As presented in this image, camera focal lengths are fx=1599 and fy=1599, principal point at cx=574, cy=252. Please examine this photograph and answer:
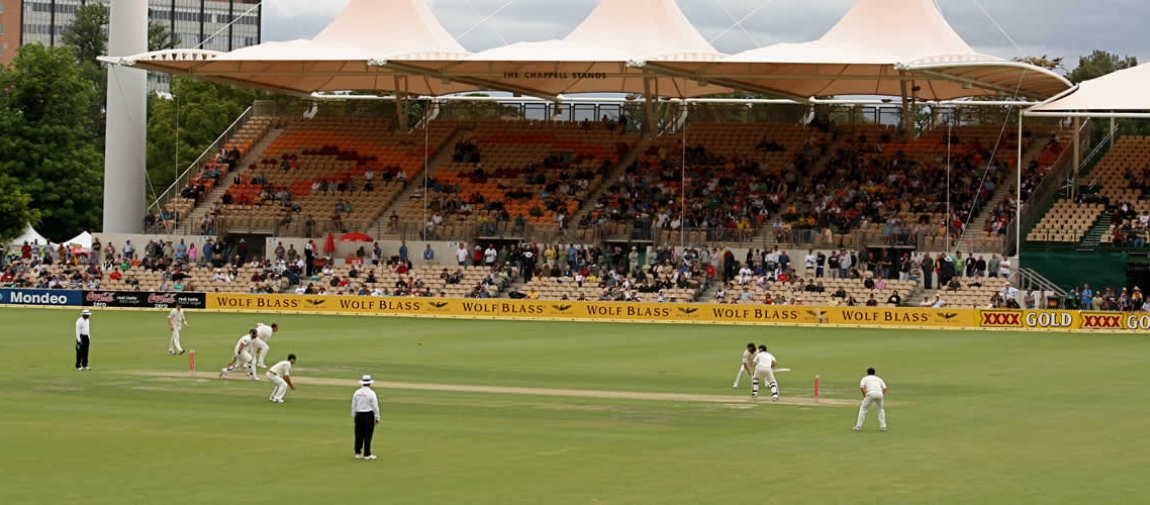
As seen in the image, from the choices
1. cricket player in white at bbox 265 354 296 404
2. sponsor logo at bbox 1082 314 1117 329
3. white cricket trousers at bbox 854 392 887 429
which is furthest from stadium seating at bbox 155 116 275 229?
white cricket trousers at bbox 854 392 887 429

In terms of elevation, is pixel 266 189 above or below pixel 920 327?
above

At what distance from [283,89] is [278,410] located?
45601 mm

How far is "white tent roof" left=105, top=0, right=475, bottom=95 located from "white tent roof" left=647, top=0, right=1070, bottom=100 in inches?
416

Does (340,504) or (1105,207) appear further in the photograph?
(1105,207)

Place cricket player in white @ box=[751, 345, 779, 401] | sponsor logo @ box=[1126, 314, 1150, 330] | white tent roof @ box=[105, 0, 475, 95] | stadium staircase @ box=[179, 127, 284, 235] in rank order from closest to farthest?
1. cricket player in white @ box=[751, 345, 779, 401]
2. sponsor logo @ box=[1126, 314, 1150, 330]
3. white tent roof @ box=[105, 0, 475, 95]
4. stadium staircase @ box=[179, 127, 284, 235]

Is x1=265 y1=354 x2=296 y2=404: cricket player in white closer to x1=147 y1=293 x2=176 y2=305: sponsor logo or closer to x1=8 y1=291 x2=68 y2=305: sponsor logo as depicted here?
x1=147 y1=293 x2=176 y2=305: sponsor logo

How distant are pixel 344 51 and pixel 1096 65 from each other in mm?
68313

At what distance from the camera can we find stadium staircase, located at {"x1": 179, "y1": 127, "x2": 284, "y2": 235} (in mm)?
65812

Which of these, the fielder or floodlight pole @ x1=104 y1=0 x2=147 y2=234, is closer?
the fielder

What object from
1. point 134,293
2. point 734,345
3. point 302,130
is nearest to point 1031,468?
point 734,345

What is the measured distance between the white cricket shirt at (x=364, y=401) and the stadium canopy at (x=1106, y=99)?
3949 cm

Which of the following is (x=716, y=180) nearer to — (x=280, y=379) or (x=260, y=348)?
(x=260, y=348)

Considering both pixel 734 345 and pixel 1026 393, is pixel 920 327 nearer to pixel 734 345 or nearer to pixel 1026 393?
pixel 734 345

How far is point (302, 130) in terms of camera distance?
72.8 m
